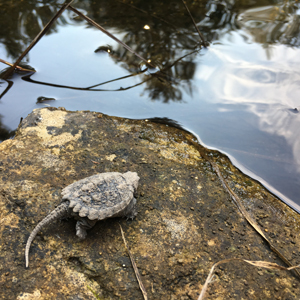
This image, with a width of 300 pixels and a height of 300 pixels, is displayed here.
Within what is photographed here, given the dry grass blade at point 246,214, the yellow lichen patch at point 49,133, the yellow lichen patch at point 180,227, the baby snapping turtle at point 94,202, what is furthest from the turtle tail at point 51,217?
the dry grass blade at point 246,214

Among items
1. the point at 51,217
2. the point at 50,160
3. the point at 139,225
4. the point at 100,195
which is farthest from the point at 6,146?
the point at 139,225

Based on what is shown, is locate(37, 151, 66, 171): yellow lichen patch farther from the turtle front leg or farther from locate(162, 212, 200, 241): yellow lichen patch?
locate(162, 212, 200, 241): yellow lichen patch

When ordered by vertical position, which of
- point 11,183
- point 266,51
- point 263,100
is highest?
point 266,51

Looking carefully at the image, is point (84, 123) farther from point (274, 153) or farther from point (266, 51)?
point (266, 51)

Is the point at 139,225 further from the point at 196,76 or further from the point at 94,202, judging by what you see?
the point at 196,76

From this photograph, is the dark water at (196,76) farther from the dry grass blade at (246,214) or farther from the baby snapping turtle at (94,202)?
the baby snapping turtle at (94,202)

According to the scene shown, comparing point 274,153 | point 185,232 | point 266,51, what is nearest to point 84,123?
point 185,232
